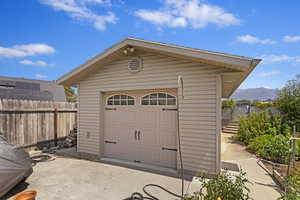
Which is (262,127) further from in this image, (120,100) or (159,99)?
(120,100)

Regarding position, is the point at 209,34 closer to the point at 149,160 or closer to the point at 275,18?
the point at 275,18

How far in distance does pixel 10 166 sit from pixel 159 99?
3.43 m

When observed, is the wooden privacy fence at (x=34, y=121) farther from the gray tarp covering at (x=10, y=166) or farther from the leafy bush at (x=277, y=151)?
the leafy bush at (x=277, y=151)

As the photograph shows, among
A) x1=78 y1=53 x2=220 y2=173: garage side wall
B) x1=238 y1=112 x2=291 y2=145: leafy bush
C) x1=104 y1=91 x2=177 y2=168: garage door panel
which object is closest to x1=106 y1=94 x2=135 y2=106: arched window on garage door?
x1=104 y1=91 x2=177 y2=168: garage door panel

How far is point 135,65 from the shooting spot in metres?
4.59

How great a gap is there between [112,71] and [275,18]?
577cm

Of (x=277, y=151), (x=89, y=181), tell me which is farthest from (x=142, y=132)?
(x=277, y=151)

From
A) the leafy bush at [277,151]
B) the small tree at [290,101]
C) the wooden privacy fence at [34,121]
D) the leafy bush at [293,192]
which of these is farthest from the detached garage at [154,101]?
the small tree at [290,101]

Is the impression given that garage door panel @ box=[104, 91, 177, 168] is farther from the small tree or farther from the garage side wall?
the small tree

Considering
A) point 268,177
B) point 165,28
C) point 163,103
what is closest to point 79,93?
point 163,103

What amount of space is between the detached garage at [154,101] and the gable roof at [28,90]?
412cm

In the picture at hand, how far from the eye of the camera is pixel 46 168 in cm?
417

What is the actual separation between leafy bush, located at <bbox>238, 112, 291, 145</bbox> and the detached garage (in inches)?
167

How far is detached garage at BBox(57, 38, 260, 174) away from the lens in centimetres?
361
